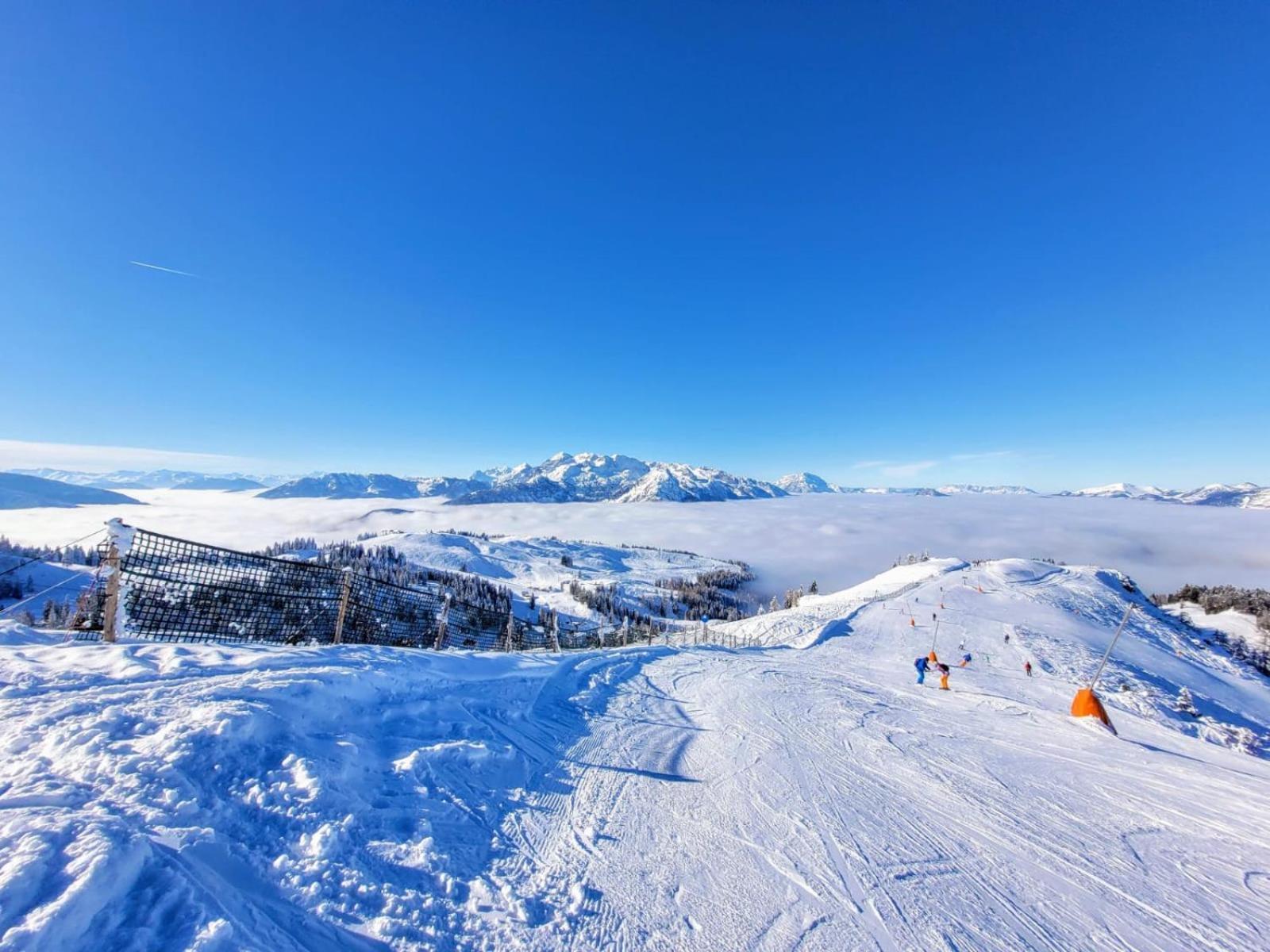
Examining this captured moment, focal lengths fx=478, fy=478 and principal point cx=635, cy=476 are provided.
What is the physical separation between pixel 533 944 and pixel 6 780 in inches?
153

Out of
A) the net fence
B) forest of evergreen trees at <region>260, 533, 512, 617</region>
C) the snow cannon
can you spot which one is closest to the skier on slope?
the snow cannon

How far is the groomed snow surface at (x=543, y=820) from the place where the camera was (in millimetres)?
2945

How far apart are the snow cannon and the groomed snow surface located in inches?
45.7

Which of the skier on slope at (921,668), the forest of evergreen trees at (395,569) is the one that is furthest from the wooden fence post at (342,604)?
the forest of evergreen trees at (395,569)

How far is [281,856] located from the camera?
3309mm

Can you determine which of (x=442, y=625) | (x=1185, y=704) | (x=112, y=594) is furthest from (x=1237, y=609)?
(x=112, y=594)

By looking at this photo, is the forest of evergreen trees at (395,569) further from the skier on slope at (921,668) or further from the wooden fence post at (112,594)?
the wooden fence post at (112,594)

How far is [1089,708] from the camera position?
9727mm

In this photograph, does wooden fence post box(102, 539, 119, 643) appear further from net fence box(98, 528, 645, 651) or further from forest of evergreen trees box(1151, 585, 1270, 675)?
forest of evergreen trees box(1151, 585, 1270, 675)

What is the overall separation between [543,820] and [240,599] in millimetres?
9265

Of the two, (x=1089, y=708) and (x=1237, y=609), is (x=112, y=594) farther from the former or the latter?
(x=1237, y=609)

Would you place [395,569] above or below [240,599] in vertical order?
below

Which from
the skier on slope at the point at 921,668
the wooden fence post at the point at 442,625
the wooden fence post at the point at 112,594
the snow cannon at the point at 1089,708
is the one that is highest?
the wooden fence post at the point at 112,594

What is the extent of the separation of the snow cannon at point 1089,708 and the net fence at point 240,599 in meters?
14.2
